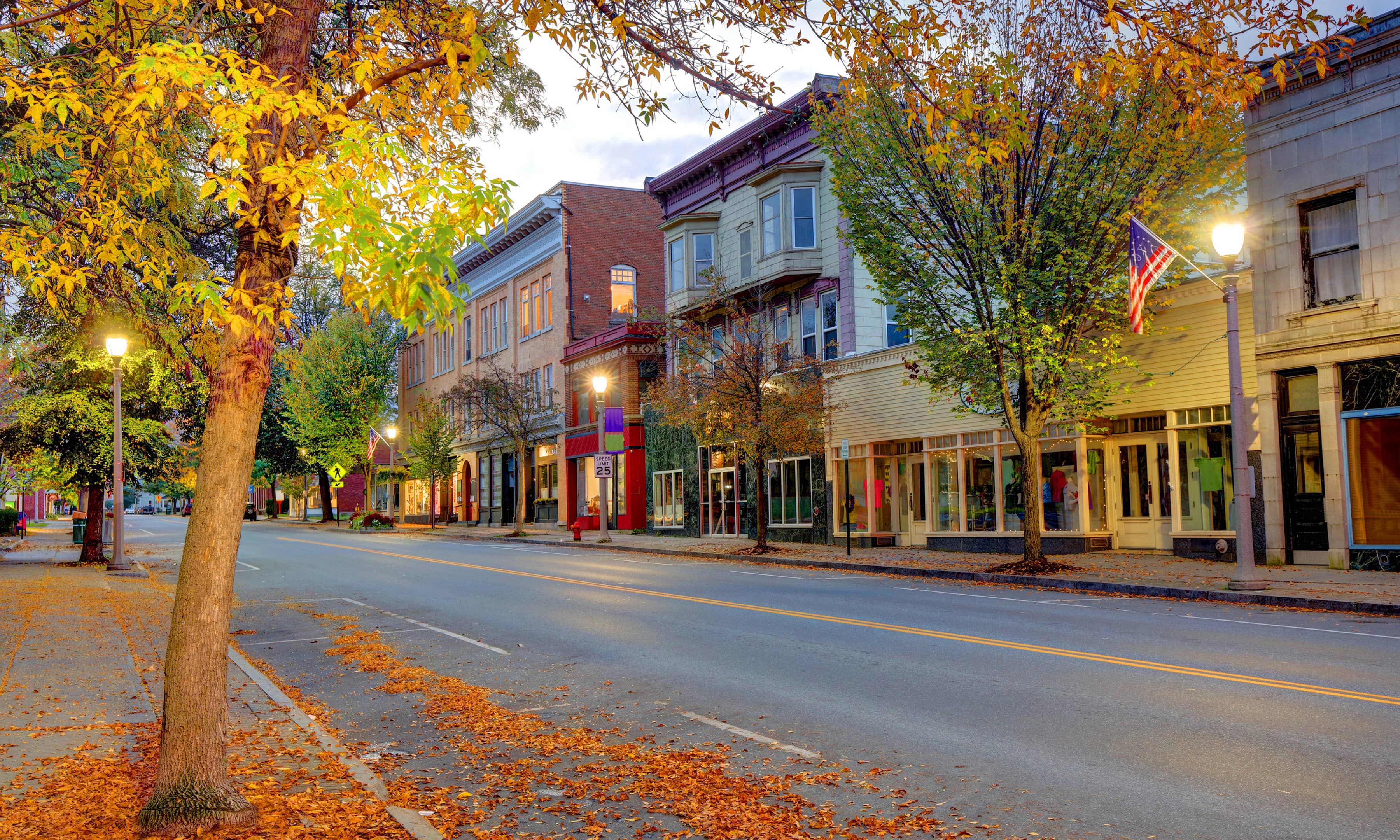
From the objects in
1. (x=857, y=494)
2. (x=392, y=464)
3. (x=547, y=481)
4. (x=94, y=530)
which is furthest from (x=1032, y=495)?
(x=392, y=464)

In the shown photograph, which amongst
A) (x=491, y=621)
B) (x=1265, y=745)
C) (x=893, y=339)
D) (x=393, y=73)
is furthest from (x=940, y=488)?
(x=393, y=73)

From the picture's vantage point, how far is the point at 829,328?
3200 cm

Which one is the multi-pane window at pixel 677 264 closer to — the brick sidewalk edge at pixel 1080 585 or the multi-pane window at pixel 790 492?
the multi-pane window at pixel 790 492

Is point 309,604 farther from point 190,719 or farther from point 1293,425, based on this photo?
point 1293,425

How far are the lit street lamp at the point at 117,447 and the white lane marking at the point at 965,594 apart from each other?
50.1 ft

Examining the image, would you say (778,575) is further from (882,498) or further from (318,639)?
(318,639)

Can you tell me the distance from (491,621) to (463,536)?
3028 centimetres

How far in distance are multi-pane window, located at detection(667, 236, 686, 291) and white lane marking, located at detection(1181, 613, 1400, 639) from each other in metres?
26.4

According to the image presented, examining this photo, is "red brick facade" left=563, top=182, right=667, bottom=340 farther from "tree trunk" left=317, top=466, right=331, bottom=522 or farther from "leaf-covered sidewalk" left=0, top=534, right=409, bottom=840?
"leaf-covered sidewalk" left=0, top=534, right=409, bottom=840

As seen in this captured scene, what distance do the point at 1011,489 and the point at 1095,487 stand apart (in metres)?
2.32

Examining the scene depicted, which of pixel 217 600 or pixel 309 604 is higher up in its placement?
pixel 217 600

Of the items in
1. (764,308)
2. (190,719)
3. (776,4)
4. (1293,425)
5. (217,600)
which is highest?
(764,308)

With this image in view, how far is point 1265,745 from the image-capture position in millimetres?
6812

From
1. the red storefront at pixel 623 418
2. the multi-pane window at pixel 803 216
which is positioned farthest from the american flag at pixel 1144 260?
the red storefront at pixel 623 418
